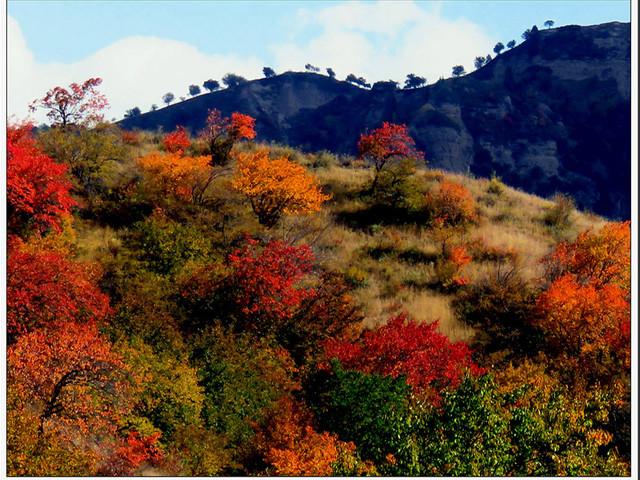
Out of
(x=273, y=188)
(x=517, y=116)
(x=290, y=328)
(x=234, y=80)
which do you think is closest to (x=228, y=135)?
(x=273, y=188)

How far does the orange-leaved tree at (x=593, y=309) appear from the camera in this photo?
23.9 meters

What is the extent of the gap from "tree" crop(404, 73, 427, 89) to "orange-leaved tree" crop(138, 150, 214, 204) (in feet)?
541

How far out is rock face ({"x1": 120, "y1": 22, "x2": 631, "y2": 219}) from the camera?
147 meters

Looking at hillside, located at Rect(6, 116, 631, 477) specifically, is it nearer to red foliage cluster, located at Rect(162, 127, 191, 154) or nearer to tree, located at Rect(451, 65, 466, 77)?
red foliage cluster, located at Rect(162, 127, 191, 154)

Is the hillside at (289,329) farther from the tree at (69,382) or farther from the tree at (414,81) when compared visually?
the tree at (414,81)

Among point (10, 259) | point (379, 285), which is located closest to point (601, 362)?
point (379, 285)

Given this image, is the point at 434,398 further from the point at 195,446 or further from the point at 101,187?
the point at 101,187

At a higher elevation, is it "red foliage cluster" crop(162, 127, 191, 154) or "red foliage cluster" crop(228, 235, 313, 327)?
"red foliage cluster" crop(162, 127, 191, 154)

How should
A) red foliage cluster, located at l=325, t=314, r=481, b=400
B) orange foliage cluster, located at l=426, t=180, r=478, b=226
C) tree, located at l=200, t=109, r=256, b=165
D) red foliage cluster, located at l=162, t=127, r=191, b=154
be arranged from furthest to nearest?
red foliage cluster, located at l=162, t=127, r=191, b=154, tree, located at l=200, t=109, r=256, b=165, orange foliage cluster, located at l=426, t=180, r=478, b=226, red foliage cluster, located at l=325, t=314, r=481, b=400

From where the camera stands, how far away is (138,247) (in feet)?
99.2

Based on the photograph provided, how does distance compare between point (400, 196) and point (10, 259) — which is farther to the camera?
point (400, 196)

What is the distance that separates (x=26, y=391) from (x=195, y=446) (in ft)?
18.5

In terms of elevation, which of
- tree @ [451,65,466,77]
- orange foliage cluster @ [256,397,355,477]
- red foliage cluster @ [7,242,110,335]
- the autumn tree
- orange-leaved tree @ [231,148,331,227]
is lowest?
orange foliage cluster @ [256,397,355,477]

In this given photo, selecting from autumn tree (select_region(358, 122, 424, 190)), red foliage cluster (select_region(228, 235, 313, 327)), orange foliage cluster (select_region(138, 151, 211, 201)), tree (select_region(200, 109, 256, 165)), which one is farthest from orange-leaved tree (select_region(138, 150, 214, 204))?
autumn tree (select_region(358, 122, 424, 190))
